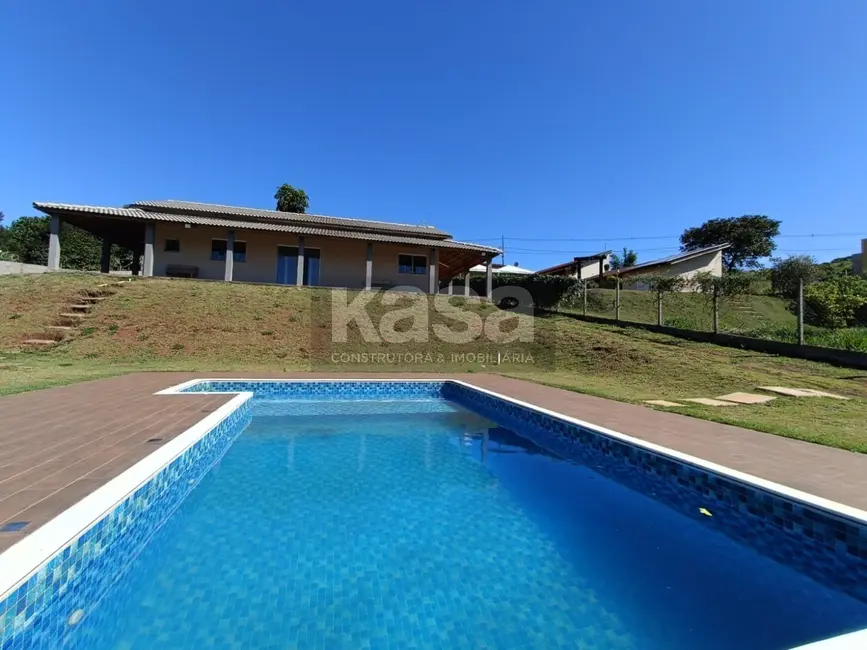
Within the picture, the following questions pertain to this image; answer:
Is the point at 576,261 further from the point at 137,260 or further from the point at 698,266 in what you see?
the point at 137,260

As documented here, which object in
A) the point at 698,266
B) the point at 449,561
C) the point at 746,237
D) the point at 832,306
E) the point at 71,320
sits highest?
the point at 746,237

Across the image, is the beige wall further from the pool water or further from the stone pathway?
the pool water

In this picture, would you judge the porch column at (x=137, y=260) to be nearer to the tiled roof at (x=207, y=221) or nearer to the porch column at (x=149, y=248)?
the tiled roof at (x=207, y=221)

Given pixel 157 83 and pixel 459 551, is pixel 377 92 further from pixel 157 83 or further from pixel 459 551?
pixel 459 551

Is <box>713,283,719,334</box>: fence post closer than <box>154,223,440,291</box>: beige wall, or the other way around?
<box>713,283,719,334</box>: fence post

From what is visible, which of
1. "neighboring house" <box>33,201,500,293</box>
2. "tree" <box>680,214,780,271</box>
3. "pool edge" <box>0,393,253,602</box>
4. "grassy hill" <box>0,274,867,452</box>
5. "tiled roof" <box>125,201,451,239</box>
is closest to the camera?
"pool edge" <box>0,393,253,602</box>

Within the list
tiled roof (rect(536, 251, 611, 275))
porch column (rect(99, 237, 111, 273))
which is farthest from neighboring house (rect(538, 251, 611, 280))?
porch column (rect(99, 237, 111, 273))

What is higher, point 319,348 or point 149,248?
point 149,248

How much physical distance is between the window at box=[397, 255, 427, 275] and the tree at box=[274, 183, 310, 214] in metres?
18.9

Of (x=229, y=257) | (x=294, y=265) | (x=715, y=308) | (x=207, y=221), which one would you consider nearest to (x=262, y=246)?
(x=294, y=265)

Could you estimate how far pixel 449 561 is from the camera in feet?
10.8

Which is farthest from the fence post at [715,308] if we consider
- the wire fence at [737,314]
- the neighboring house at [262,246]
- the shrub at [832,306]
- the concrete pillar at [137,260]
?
the concrete pillar at [137,260]

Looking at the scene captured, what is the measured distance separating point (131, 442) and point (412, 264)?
1873 centimetres

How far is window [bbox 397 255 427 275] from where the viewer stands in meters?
22.1
